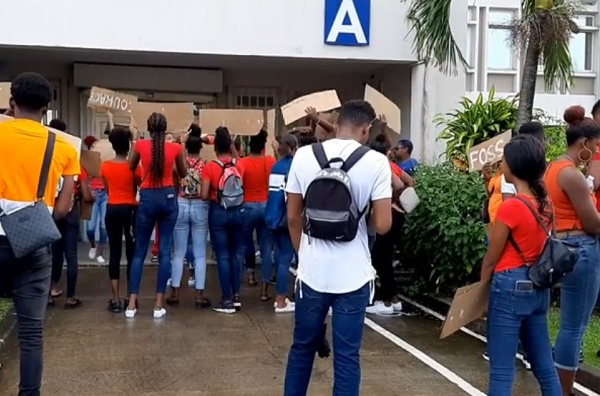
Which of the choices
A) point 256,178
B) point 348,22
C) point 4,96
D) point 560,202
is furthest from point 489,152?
point 348,22

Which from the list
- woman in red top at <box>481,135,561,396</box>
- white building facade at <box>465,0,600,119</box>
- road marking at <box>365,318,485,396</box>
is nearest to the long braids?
road marking at <box>365,318,485,396</box>

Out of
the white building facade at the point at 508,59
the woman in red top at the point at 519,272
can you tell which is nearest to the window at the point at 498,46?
the white building facade at the point at 508,59

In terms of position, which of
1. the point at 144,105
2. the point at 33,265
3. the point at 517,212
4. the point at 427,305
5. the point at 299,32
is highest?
the point at 299,32

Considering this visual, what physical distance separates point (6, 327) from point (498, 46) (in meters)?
12.8

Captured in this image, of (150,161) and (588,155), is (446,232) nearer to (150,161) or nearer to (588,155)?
(588,155)

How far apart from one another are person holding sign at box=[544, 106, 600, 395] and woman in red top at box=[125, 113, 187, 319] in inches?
145

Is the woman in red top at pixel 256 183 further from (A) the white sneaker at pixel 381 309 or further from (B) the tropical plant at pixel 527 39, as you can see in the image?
(B) the tropical plant at pixel 527 39

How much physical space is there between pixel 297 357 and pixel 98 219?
7.10 m

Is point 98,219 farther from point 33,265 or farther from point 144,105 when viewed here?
point 33,265

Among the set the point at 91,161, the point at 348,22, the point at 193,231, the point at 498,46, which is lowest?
the point at 193,231

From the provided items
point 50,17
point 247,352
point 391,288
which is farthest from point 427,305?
point 50,17

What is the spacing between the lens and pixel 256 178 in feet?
25.3

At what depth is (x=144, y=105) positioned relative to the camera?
27.5 feet

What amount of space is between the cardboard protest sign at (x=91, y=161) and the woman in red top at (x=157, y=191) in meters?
0.52
